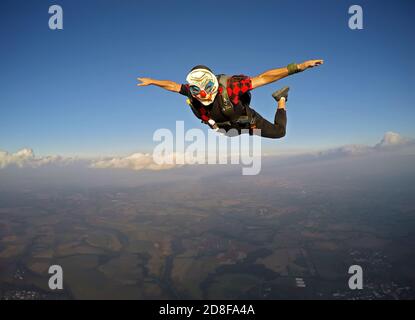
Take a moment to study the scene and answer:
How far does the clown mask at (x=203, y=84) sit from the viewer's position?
407 cm

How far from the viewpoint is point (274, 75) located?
408 centimetres

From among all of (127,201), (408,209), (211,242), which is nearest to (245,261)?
(211,242)

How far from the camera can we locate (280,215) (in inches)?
5266

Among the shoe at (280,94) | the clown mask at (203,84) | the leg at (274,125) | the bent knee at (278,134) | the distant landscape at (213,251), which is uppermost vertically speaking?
the shoe at (280,94)

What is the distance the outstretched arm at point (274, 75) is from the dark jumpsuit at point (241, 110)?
0.12 m

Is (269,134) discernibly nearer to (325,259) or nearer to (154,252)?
(325,259)

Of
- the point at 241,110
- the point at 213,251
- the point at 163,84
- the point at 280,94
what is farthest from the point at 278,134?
the point at 213,251

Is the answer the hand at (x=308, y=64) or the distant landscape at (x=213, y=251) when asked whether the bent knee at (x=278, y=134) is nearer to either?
the hand at (x=308, y=64)

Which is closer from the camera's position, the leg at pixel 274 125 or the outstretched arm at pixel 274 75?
the outstretched arm at pixel 274 75

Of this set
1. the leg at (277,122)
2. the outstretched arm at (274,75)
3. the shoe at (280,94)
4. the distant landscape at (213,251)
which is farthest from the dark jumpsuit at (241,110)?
the distant landscape at (213,251)

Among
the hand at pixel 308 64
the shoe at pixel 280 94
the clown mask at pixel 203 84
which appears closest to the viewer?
the hand at pixel 308 64

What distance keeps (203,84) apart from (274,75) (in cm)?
109

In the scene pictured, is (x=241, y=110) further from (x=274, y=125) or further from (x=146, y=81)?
(x=146, y=81)

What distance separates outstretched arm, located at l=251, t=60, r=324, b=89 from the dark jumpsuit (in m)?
0.12
